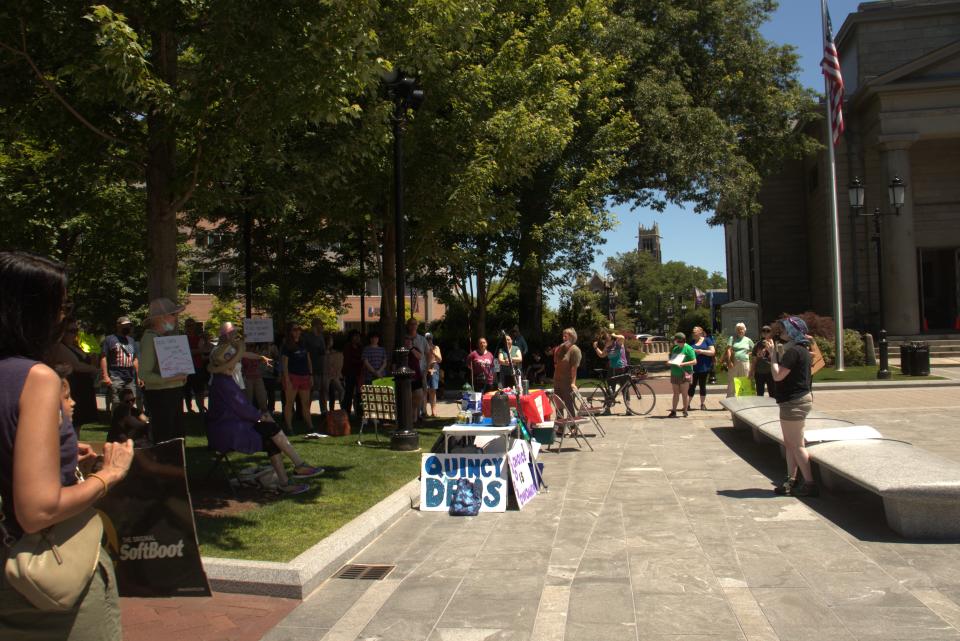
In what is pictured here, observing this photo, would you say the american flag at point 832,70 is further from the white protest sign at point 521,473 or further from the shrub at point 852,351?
the white protest sign at point 521,473

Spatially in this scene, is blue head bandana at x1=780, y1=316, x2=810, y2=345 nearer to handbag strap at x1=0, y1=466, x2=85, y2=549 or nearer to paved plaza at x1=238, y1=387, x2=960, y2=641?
paved plaza at x1=238, y1=387, x2=960, y2=641

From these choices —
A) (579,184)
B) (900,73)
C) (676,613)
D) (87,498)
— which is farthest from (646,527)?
(900,73)

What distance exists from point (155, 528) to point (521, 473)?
14.7 ft

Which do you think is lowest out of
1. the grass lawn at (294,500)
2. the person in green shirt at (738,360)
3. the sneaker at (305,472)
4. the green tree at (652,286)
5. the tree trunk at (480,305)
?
the grass lawn at (294,500)

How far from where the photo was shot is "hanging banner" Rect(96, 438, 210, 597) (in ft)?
15.4

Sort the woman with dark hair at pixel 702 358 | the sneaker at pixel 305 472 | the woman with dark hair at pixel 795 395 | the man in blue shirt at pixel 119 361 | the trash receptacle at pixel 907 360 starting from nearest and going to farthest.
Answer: the woman with dark hair at pixel 795 395
the sneaker at pixel 305 472
the man in blue shirt at pixel 119 361
the woman with dark hair at pixel 702 358
the trash receptacle at pixel 907 360

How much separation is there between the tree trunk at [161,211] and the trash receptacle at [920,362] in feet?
68.3

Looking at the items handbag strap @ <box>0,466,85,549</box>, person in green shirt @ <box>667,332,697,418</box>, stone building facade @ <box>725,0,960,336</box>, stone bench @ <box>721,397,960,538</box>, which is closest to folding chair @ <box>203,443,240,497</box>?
handbag strap @ <box>0,466,85,549</box>

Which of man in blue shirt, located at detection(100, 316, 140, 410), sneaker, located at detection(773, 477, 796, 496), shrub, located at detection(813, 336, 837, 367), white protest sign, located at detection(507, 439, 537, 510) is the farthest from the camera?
shrub, located at detection(813, 336, 837, 367)

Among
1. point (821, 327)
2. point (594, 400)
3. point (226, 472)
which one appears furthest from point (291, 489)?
point (821, 327)

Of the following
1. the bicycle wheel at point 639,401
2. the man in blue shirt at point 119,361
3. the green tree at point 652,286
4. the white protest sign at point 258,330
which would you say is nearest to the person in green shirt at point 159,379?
the man in blue shirt at point 119,361

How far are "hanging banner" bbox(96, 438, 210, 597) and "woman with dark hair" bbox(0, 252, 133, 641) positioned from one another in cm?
235

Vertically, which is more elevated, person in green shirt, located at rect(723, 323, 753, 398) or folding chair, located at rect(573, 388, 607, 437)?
person in green shirt, located at rect(723, 323, 753, 398)

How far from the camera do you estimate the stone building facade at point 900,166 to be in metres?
30.6
